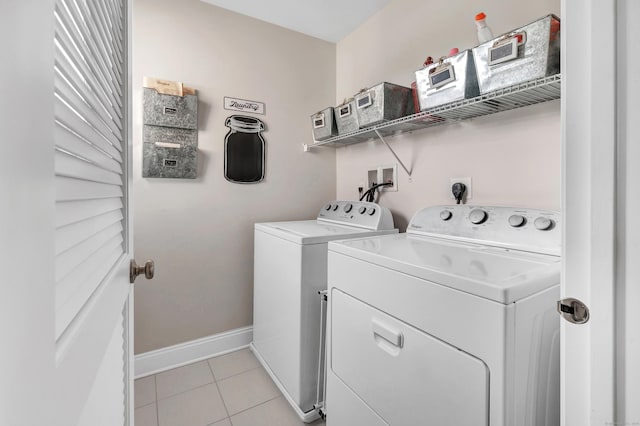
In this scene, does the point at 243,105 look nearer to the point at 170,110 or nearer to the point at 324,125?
the point at 170,110

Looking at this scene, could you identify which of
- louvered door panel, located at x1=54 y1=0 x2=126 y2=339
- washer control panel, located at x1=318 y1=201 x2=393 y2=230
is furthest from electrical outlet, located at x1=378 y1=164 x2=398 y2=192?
louvered door panel, located at x1=54 y1=0 x2=126 y2=339

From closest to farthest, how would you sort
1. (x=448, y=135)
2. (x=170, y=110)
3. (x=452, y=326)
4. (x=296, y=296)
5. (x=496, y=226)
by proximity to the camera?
1. (x=452, y=326)
2. (x=496, y=226)
3. (x=296, y=296)
4. (x=448, y=135)
5. (x=170, y=110)

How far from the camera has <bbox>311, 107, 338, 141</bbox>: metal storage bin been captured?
2.25m

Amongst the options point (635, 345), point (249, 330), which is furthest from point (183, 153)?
point (635, 345)

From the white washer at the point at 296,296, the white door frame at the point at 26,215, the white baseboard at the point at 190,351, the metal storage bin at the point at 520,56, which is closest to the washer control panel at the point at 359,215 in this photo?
the white washer at the point at 296,296

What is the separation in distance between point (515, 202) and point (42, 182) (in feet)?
5.48

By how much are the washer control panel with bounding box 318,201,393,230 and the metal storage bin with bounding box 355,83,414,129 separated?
565 millimetres

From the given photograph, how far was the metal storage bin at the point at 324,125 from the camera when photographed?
2.25m

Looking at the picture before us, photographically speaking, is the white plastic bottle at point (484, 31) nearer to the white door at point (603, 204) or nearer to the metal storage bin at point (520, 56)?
the metal storage bin at point (520, 56)

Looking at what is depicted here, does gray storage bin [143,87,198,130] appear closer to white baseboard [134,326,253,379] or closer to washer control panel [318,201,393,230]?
washer control panel [318,201,393,230]

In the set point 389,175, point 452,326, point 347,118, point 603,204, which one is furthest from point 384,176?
point 603,204

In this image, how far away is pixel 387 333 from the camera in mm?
986

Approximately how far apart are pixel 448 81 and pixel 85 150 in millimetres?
1487

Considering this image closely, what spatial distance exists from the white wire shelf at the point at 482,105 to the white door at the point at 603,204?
40 centimetres
